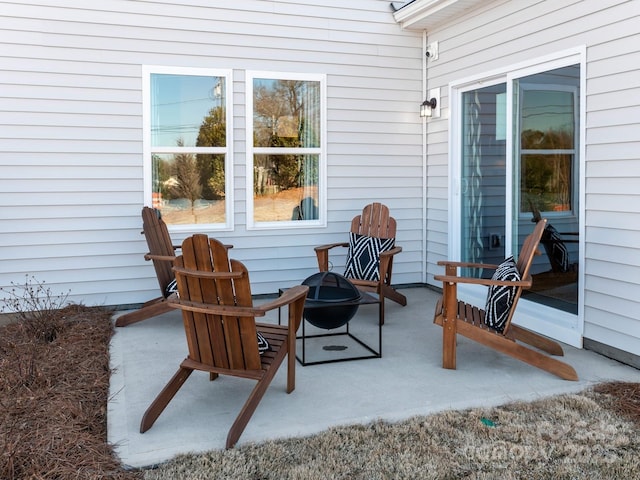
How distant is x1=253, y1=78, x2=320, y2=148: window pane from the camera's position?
597cm

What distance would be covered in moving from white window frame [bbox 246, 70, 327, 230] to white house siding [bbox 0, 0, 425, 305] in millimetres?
69

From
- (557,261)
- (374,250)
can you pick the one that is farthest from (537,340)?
(374,250)

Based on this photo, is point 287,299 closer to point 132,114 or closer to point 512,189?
point 512,189

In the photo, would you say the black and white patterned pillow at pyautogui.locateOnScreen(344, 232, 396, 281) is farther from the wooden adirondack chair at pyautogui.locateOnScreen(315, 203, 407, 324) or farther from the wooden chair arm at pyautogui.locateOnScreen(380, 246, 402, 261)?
the wooden chair arm at pyautogui.locateOnScreen(380, 246, 402, 261)

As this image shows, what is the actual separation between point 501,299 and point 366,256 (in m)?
1.93

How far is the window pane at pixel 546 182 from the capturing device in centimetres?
451

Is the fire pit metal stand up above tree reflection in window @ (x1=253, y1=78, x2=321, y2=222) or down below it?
below

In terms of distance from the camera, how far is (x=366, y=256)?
5566 millimetres

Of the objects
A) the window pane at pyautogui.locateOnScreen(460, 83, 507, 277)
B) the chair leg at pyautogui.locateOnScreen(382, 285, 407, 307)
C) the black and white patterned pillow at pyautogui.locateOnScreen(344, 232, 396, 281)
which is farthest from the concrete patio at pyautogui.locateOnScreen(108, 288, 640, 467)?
the window pane at pyautogui.locateOnScreen(460, 83, 507, 277)

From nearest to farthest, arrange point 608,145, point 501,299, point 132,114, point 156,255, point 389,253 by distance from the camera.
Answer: point 501,299 < point 608,145 < point 156,255 < point 389,253 < point 132,114

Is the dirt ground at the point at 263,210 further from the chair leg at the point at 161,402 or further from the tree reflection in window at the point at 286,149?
the chair leg at the point at 161,402

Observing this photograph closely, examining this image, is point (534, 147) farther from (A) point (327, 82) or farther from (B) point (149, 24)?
(B) point (149, 24)

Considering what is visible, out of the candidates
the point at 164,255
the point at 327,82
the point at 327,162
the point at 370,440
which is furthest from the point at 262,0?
the point at 370,440

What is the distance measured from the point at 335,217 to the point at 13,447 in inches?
166
